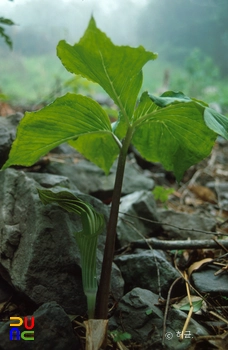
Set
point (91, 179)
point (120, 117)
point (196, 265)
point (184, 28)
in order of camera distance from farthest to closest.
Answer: point (184, 28) → point (91, 179) → point (196, 265) → point (120, 117)

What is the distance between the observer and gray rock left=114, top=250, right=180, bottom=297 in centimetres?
131

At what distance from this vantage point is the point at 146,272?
133 cm

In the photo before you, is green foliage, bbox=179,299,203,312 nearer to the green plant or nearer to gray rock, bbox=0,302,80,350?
the green plant

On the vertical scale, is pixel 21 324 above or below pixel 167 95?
below

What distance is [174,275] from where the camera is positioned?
4.32ft

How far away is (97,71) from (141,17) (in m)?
5.55

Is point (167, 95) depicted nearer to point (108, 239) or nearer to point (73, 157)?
point (108, 239)

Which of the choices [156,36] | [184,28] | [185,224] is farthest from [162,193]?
[184,28]

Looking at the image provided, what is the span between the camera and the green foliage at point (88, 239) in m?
1.02

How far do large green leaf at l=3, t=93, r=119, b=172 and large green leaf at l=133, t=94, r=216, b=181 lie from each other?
0.19 meters

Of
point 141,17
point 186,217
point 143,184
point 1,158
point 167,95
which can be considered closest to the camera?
point 167,95

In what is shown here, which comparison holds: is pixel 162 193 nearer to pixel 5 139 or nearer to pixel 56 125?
pixel 5 139

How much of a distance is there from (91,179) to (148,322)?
1312mm

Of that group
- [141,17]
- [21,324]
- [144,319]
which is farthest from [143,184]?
[141,17]
